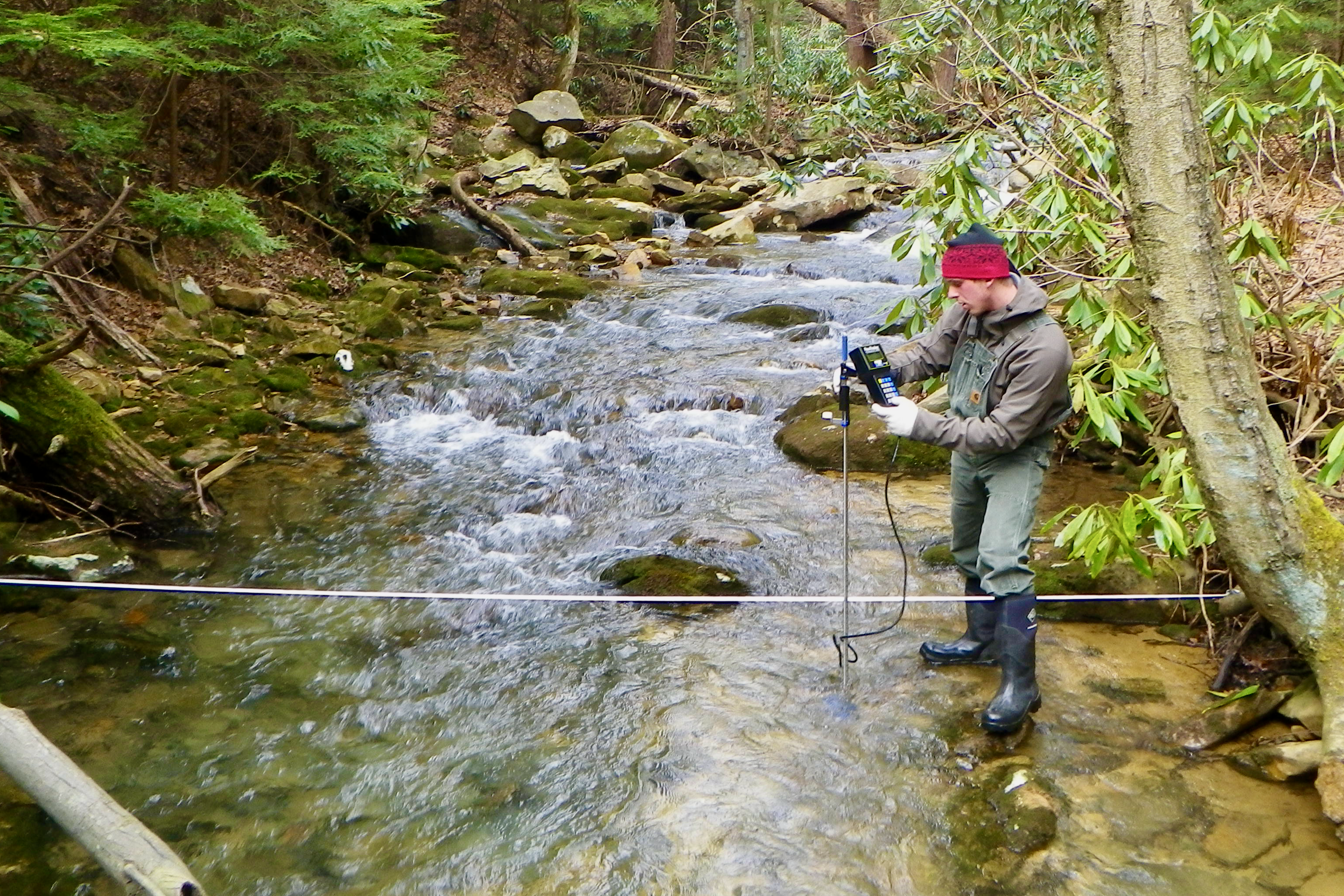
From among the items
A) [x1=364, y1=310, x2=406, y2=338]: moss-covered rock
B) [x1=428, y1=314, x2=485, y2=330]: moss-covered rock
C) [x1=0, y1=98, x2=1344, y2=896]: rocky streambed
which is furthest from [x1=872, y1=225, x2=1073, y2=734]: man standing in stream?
[x1=428, y1=314, x2=485, y2=330]: moss-covered rock

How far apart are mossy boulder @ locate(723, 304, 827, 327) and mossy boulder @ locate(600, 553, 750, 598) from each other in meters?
6.31

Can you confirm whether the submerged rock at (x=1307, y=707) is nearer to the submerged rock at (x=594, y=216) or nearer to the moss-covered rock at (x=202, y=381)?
the moss-covered rock at (x=202, y=381)

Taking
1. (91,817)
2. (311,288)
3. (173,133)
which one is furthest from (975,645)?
(173,133)

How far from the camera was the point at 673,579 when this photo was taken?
238 inches

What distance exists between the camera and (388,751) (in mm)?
4629

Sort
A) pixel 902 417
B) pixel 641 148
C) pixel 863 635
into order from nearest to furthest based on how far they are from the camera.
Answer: pixel 902 417
pixel 863 635
pixel 641 148

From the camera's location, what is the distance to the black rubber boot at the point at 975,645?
504 cm

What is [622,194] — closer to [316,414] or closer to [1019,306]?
[316,414]

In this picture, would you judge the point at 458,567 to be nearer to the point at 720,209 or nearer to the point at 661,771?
the point at 661,771

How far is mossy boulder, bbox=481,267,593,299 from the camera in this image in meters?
13.7

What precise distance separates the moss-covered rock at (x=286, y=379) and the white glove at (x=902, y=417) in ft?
22.8

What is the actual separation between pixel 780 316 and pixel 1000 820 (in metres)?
8.69

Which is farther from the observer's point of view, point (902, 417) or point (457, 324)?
point (457, 324)

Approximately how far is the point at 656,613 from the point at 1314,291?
13.7 ft
